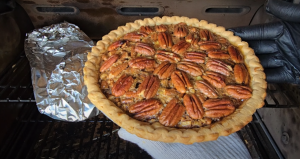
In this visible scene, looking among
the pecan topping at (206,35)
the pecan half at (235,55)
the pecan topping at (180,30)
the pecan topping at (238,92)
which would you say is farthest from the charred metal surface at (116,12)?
the pecan topping at (238,92)

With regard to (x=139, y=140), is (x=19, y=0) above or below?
above

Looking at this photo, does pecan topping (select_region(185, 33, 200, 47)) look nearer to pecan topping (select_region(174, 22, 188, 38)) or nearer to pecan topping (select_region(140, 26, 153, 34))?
pecan topping (select_region(174, 22, 188, 38))

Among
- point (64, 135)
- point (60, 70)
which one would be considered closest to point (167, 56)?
point (60, 70)

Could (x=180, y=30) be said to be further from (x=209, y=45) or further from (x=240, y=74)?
(x=240, y=74)

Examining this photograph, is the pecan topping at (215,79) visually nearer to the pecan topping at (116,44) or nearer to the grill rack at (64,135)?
the grill rack at (64,135)

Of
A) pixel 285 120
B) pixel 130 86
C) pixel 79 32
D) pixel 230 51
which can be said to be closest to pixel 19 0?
pixel 79 32

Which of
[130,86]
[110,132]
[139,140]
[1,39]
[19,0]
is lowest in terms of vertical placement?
[110,132]

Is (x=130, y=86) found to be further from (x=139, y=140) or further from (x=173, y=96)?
(x=139, y=140)
